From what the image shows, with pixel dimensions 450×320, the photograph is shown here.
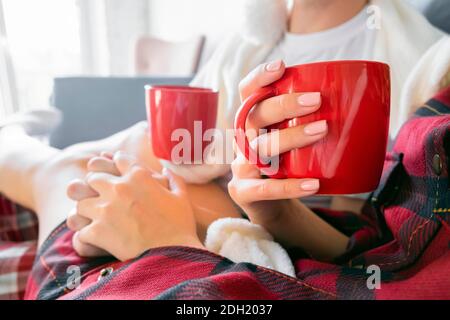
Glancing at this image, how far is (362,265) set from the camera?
1.16ft

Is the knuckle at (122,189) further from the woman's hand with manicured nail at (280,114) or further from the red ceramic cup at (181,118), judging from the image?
the woman's hand with manicured nail at (280,114)

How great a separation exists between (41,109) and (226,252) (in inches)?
23.0

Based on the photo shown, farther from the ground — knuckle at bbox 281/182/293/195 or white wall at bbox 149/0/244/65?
white wall at bbox 149/0/244/65

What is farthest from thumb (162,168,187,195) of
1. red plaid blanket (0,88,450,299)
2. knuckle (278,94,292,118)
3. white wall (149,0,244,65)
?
white wall (149,0,244,65)

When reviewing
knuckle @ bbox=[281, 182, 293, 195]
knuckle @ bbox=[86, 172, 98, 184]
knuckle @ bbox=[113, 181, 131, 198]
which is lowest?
knuckle @ bbox=[113, 181, 131, 198]

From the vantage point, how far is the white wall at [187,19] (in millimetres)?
1390

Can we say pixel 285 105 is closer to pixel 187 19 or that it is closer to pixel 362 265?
pixel 362 265

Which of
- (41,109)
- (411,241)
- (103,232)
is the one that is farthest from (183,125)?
(41,109)

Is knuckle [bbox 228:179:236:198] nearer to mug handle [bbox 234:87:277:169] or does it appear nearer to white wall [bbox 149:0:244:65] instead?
mug handle [bbox 234:87:277:169]

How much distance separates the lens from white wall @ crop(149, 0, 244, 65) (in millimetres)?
1390

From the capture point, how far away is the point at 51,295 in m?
0.36

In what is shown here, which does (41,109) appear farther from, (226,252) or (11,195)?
(226,252)

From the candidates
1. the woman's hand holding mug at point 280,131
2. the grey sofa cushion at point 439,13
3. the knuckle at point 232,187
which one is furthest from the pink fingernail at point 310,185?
the grey sofa cushion at point 439,13

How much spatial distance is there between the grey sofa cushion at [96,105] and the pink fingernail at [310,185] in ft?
2.20
